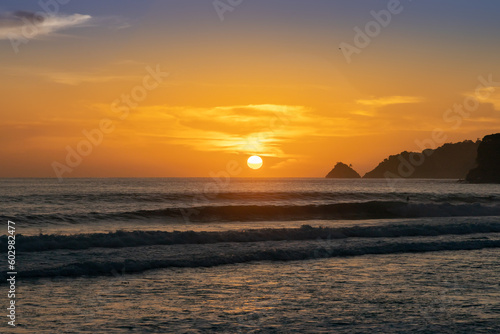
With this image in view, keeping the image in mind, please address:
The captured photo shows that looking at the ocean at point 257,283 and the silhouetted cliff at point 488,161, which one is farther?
the silhouetted cliff at point 488,161

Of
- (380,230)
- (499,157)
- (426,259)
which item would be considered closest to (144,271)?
(426,259)

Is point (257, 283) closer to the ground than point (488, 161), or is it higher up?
closer to the ground

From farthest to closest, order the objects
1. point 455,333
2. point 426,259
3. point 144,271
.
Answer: point 426,259 → point 144,271 → point 455,333

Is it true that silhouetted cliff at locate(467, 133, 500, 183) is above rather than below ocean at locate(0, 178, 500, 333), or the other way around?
above

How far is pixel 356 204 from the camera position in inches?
2142

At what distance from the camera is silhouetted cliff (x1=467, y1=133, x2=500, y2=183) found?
158875 mm

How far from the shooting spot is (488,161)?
164 metres

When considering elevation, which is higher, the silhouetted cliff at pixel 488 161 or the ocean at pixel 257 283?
the silhouetted cliff at pixel 488 161

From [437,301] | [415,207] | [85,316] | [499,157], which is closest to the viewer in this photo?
[85,316]

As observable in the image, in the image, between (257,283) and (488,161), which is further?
(488,161)

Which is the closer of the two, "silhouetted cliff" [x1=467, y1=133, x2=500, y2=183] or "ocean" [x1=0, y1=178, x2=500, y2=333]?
"ocean" [x1=0, y1=178, x2=500, y2=333]

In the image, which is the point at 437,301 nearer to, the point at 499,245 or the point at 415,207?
the point at 499,245

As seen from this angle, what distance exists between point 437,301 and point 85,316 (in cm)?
902

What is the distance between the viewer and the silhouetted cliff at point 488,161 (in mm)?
158875
